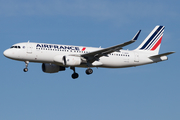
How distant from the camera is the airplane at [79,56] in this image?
48.3 metres

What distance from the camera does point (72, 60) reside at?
161 feet

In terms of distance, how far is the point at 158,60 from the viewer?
5497cm

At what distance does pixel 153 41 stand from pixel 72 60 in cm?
1644

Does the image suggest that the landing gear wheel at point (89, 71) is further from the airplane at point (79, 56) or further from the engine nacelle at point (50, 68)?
the engine nacelle at point (50, 68)

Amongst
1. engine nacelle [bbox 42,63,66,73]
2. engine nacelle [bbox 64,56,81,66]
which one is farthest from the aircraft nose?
engine nacelle [bbox 64,56,81,66]

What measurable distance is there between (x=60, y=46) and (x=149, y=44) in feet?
52.6

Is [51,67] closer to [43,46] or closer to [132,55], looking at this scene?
[43,46]

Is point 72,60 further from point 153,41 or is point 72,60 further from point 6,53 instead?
point 153,41

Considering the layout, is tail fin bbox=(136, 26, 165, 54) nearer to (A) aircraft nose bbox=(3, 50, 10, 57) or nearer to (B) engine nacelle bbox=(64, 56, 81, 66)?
(B) engine nacelle bbox=(64, 56, 81, 66)

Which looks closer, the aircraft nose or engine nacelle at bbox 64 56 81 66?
the aircraft nose

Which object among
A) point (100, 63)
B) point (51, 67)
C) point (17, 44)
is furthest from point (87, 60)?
point (17, 44)

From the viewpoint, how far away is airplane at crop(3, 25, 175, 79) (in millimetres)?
48281

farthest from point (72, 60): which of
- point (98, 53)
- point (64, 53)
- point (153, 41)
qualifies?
point (153, 41)

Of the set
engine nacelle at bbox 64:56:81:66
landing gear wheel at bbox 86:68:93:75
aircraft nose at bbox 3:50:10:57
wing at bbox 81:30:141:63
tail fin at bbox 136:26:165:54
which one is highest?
tail fin at bbox 136:26:165:54
